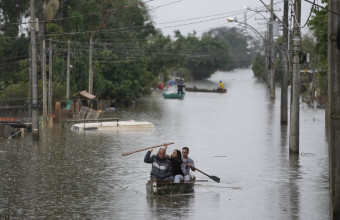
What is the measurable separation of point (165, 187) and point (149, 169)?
Answer: 5.82 meters

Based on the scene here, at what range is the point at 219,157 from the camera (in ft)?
96.6

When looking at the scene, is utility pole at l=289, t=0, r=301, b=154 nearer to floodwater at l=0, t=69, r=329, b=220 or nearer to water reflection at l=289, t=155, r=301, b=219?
water reflection at l=289, t=155, r=301, b=219

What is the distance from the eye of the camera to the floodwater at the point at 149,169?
59.7 ft

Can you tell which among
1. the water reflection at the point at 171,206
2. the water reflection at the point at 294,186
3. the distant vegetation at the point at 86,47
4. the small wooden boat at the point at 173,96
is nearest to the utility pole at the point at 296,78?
the water reflection at the point at 294,186

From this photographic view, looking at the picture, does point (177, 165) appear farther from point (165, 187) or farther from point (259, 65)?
point (259, 65)

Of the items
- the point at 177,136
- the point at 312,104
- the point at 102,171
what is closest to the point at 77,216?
the point at 102,171

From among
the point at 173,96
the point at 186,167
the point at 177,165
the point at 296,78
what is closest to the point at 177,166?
the point at 177,165

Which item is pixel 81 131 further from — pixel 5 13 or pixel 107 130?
pixel 5 13

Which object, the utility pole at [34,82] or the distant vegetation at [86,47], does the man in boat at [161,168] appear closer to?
the utility pole at [34,82]

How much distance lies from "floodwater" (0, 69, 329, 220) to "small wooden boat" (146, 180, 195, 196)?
202mm

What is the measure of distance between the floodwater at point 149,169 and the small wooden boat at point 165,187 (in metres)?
0.20

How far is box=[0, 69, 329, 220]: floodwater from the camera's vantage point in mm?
18203

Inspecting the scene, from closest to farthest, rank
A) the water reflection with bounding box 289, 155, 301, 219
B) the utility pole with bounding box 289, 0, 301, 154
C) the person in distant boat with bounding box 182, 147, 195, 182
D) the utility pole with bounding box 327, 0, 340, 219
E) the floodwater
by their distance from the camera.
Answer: the utility pole with bounding box 327, 0, 340, 219 → the floodwater → the water reflection with bounding box 289, 155, 301, 219 → the person in distant boat with bounding box 182, 147, 195, 182 → the utility pole with bounding box 289, 0, 301, 154

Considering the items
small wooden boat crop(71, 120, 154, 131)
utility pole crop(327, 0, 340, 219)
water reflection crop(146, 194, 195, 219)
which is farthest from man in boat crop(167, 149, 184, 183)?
small wooden boat crop(71, 120, 154, 131)
